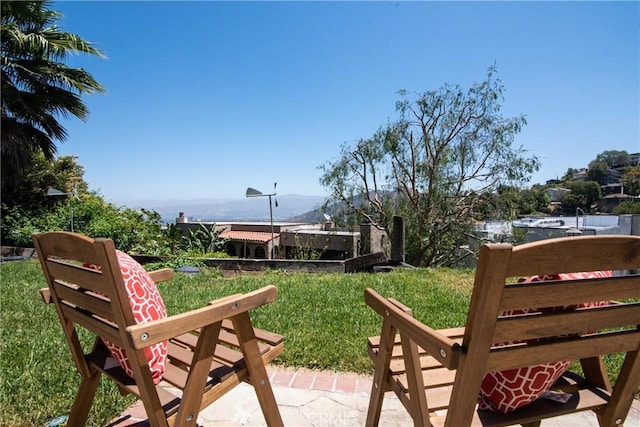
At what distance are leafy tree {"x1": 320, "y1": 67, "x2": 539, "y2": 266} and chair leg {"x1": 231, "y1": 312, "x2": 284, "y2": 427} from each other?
1118cm

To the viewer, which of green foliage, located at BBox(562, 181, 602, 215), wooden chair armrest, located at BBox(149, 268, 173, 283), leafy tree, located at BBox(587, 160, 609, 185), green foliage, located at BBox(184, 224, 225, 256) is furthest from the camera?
leafy tree, located at BBox(587, 160, 609, 185)

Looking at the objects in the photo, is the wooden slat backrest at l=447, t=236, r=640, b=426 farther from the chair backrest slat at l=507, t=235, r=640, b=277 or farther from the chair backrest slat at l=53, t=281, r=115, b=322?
the chair backrest slat at l=53, t=281, r=115, b=322

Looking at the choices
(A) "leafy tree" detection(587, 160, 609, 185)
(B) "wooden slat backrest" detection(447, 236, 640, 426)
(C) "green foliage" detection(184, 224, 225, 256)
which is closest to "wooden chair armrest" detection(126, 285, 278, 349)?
(B) "wooden slat backrest" detection(447, 236, 640, 426)

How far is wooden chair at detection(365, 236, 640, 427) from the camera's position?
84 centimetres

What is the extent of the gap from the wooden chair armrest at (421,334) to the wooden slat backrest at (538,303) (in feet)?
0.09

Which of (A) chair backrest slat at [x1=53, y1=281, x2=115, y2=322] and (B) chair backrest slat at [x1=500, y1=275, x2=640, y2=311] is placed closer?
(B) chair backrest slat at [x1=500, y1=275, x2=640, y2=311]

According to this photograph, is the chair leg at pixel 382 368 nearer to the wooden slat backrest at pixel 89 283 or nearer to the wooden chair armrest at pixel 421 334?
the wooden chair armrest at pixel 421 334

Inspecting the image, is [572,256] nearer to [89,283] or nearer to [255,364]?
[255,364]

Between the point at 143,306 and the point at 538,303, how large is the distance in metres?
1.15

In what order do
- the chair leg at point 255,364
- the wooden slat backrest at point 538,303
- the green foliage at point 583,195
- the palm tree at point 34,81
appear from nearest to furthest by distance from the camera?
the wooden slat backrest at point 538,303, the chair leg at point 255,364, the palm tree at point 34,81, the green foliage at point 583,195

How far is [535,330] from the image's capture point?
3.02 feet

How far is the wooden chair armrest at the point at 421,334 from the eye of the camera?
2.96 ft

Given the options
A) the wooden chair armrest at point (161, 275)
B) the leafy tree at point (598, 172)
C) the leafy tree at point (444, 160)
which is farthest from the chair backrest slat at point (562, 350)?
the leafy tree at point (598, 172)

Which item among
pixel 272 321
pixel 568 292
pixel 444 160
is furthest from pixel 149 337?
pixel 444 160
